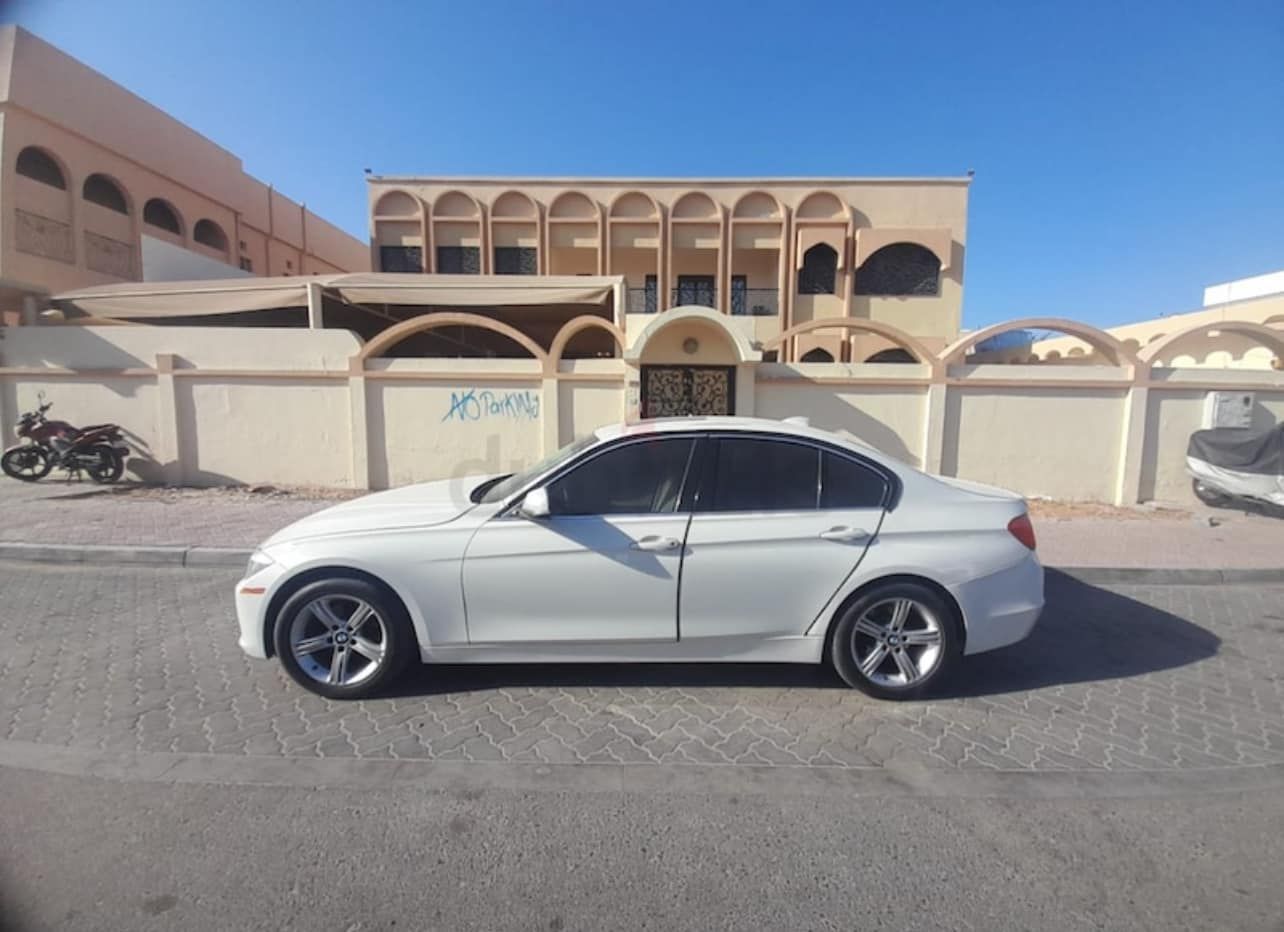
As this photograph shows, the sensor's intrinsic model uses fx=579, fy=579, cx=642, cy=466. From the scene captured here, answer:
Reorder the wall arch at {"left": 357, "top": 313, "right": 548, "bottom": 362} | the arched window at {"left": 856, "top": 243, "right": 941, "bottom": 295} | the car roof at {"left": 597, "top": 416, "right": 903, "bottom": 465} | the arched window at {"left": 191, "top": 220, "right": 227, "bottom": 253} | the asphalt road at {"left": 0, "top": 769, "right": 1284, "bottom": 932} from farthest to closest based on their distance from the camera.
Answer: the arched window at {"left": 191, "top": 220, "right": 227, "bottom": 253}
the arched window at {"left": 856, "top": 243, "right": 941, "bottom": 295}
the wall arch at {"left": 357, "top": 313, "right": 548, "bottom": 362}
the car roof at {"left": 597, "top": 416, "right": 903, "bottom": 465}
the asphalt road at {"left": 0, "top": 769, "right": 1284, "bottom": 932}

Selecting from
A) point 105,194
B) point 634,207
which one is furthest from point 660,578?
point 105,194

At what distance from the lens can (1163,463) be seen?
8.63 meters

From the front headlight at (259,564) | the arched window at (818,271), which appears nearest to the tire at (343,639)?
the front headlight at (259,564)

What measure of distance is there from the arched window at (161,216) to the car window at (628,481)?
19.2 metres

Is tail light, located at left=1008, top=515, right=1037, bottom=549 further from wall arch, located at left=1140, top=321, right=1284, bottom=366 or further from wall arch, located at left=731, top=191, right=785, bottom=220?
wall arch, located at left=731, top=191, right=785, bottom=220

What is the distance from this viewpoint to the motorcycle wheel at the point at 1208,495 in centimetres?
828

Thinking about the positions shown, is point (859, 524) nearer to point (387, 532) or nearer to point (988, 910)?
point (988, 910)

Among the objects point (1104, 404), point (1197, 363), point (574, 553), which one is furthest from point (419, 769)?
point (1197, 363)

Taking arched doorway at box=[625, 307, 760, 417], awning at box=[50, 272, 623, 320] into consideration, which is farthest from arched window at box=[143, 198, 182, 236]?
arched doorway at box=[625, 307, 760, 417]

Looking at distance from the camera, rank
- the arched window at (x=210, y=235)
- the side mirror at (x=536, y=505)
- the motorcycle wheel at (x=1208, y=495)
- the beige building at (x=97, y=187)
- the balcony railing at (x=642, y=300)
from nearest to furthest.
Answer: the side mirror at (x=536, y=505)
the motorcycle wheel at (x=1208, y=495)
the beige building at (x=97, y=187)
the arched window at (x=210, y=235)
the balcony railing at (x=642, y=300)

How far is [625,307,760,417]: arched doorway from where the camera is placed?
870 centimetres

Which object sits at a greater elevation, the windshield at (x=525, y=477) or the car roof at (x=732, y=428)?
the car roof at (x=732, y=428)

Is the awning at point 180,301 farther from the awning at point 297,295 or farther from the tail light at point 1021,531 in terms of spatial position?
the tail light at point 1021,531

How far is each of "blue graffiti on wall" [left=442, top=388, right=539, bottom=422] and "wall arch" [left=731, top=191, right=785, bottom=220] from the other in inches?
451
